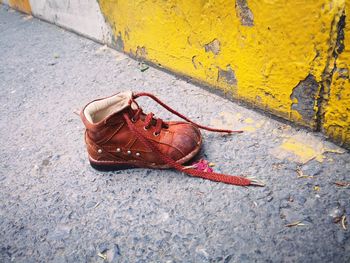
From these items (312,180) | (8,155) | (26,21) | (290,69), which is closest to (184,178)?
(312,180)

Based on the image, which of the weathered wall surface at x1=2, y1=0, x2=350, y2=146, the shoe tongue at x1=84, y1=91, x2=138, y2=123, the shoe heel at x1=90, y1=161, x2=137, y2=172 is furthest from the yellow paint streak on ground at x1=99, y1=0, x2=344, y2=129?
the shoe heel at x1=90, y1=161, x2=137, y2=172

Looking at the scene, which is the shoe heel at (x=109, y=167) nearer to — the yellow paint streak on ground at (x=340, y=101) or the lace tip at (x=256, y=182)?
the lace tip at (x=256, y=182)

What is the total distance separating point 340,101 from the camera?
48.7 inches

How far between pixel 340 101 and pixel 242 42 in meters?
0.54

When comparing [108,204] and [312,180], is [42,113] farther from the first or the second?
[312,180]

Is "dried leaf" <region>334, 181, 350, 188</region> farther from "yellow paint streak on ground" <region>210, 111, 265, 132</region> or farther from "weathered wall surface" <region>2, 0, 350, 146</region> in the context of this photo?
"yellow paint streak on ground" <region>210, 111, 265, 132</region>

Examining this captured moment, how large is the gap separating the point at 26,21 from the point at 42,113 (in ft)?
9.07

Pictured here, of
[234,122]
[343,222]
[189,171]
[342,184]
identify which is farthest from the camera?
[234,122]

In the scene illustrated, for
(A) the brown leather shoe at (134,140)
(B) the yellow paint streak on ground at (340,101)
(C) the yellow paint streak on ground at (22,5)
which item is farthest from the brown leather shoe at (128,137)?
(C) the yellow paint streak on ground at (22,5)

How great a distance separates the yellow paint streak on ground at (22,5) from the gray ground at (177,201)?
9.68ft

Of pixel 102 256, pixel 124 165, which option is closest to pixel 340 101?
pixel 124 165

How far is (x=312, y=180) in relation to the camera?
123 centimetres

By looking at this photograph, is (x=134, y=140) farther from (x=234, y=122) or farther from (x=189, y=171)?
(x=234, y=122)

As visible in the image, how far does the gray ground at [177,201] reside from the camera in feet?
3.52
